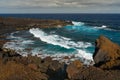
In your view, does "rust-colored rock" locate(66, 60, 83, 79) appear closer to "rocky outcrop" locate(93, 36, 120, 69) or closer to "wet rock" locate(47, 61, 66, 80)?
"wet rock" locate(47, 61, 66, 80)

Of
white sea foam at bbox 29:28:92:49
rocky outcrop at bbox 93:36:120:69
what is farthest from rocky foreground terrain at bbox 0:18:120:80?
white sea foam at bbox 29:28:92:49

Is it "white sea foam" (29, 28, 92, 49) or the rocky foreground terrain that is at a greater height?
the rocky foreground terrain

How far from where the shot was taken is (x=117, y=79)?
13094 mm

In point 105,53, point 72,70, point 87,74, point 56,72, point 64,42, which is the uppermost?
point 105,53

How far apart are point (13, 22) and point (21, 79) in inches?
3173

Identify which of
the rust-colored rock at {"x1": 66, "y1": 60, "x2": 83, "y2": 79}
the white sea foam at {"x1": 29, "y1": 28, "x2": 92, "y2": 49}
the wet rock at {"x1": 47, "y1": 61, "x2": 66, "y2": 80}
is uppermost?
the rust-colored rock at {"x1": 66, "y1": 60, "x2": 83, "y2": 79}

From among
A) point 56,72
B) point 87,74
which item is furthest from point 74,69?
point 56,72

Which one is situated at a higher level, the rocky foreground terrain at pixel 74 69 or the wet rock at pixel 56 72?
the rocky foreground terrain at pixel 74 69

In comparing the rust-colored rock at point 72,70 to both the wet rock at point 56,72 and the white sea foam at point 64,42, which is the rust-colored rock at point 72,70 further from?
the white sea foam at point 64,42

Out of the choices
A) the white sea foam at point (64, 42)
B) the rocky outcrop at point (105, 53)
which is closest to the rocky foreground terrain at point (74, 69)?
the rocky outcrop at point (105, 53)

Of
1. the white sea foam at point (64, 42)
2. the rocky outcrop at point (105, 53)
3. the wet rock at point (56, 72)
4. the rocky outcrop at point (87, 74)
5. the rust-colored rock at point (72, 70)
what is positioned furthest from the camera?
the white sea foam at point (64, 42)

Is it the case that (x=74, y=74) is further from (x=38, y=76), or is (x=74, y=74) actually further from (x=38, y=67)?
(x=38, y=67)

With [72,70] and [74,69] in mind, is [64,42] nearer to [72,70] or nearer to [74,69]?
[74,69]

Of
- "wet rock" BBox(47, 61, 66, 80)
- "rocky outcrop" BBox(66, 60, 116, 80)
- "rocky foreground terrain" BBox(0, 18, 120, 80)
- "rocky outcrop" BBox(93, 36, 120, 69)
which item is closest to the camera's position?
"rocky outcrop" BBox(66, 60, 116, 80)
